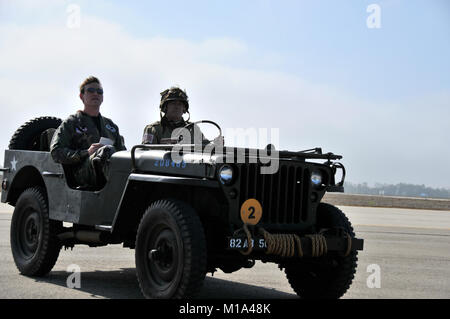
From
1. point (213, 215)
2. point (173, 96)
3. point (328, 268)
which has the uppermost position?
point (173, 96)

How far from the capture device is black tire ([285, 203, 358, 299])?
19.9 ft

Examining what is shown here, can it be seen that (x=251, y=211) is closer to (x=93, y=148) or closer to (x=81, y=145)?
(x=93, y=148)

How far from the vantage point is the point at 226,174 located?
211 inches

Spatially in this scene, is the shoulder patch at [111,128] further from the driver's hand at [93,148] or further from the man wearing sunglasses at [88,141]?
the driver's hand at [93,148]

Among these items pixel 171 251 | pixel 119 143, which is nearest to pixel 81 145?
pixel 119 143

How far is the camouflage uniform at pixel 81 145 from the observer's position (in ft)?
22.3

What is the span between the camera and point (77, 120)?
7.43 meters

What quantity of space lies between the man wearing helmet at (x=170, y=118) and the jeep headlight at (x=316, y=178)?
181 cm

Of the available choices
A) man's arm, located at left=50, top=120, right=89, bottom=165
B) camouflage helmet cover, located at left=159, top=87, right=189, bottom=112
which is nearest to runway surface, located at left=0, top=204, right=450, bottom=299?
man's arm, located at left=50, top=120, right=89, bottom=165

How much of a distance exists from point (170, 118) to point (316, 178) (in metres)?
2.23

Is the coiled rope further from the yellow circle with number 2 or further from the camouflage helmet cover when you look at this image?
the camouflage helmet cover
